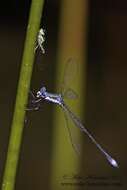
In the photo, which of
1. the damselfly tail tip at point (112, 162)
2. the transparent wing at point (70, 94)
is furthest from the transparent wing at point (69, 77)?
the damselfly tail tip at point (112, 162)

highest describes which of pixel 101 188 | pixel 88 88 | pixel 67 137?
pixel 88 88

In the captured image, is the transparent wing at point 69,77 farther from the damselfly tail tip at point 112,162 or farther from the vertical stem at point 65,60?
the damselfly tail tip at point 112,162

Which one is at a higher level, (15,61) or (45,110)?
(15,61)

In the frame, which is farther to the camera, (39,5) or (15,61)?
(15,61)

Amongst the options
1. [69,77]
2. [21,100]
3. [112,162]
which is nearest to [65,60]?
[69,77]

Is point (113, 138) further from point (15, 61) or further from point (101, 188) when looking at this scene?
point (15, 61)

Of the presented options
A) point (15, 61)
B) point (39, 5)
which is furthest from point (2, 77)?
point (39, 5)
